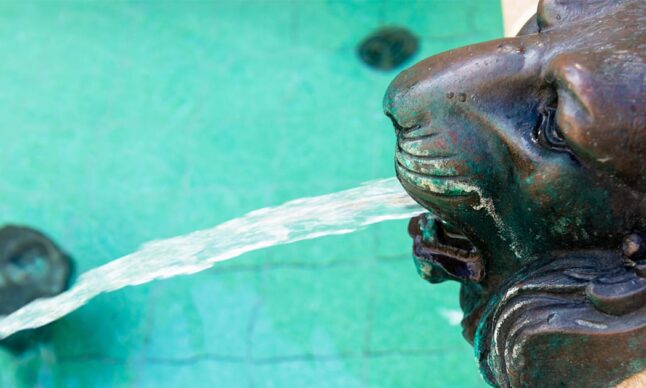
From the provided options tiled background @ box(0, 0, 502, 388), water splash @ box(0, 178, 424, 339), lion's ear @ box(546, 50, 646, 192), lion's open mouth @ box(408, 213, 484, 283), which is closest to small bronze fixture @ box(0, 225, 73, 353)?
tiled background @ box(0, 0, 502, 388)

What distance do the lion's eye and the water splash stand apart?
80cm

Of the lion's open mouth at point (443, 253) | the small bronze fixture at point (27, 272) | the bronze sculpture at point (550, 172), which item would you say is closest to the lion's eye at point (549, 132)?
the bronze sculpture at point (550, 172)

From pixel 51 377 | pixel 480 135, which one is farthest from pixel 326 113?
pixel 480 135

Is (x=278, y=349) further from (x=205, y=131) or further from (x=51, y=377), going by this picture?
(x=205, y=131)

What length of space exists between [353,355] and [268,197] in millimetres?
870

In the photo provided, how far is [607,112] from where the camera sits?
1.00 meters

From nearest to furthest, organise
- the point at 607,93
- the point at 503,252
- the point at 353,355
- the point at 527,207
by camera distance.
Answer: the point at 607,93, the point at 527,207, the point at 503,252, the point at 353,355

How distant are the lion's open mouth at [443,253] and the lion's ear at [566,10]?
374 millimetres

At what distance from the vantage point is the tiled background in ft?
10.5

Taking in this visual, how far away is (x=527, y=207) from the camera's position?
3.67 ft

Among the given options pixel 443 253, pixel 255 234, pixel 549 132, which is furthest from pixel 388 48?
pixel 549 132

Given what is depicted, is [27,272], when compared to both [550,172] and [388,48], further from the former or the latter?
[550,172]

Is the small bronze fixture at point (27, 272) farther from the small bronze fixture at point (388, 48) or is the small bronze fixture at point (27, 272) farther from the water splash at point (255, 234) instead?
the small bronze fixture at point (388, 48)

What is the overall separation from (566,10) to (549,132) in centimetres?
22
